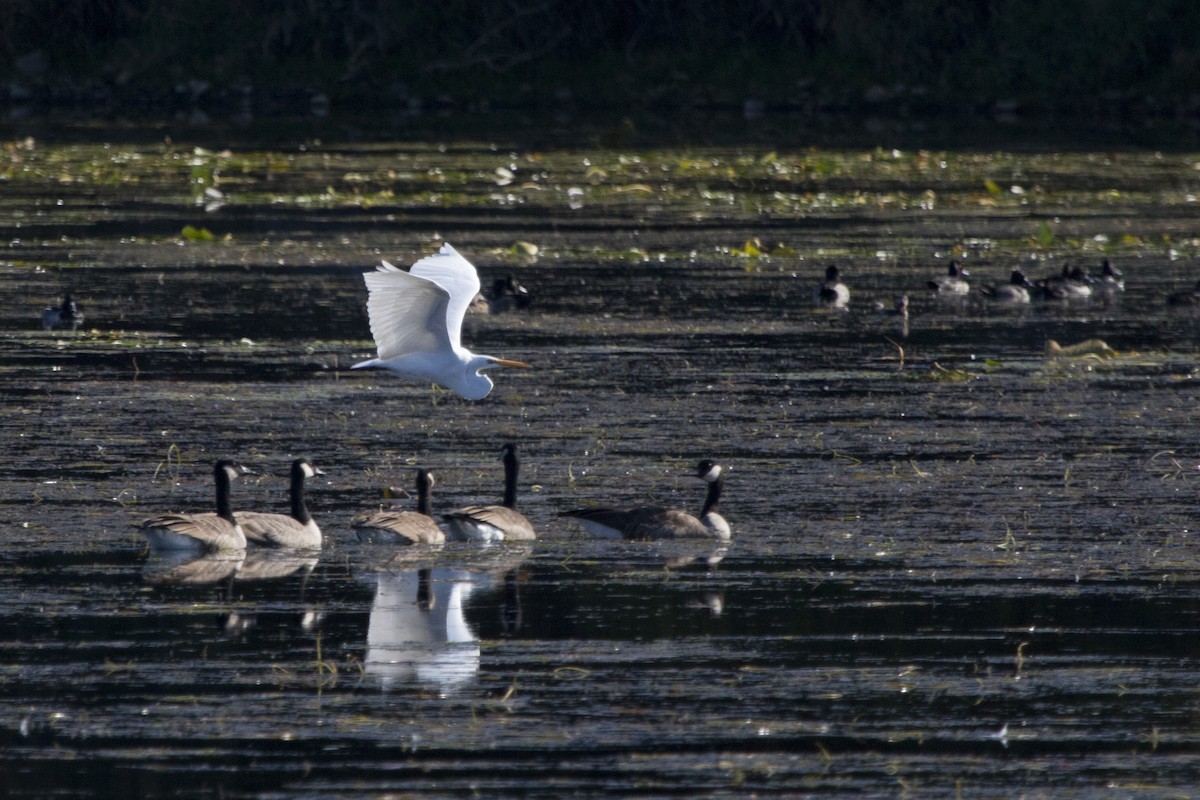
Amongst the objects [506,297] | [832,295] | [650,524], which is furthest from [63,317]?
[650,524]

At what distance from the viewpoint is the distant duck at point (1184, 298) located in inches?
805

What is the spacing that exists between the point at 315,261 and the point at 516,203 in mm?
7512

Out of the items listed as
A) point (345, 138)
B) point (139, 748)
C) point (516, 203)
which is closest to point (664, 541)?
point (139, 748)

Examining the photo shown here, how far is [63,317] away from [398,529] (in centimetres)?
876

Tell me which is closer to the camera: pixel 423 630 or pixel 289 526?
pixel 423 630

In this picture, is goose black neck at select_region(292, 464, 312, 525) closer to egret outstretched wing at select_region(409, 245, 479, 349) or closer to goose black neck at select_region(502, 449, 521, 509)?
goose black neck at select_region(502, 449, 521, 509)

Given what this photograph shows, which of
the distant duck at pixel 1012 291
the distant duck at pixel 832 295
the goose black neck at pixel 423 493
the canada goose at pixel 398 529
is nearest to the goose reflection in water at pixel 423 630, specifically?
the canada goose at pixel 398 529

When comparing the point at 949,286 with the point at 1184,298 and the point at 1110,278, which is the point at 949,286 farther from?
the point at 1184,298

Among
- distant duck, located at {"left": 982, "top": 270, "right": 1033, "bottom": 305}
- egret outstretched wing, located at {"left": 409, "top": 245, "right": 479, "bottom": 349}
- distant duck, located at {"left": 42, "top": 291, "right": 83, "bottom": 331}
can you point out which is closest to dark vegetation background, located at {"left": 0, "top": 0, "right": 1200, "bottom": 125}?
distant duck, located at {"left": 982, "top": 270, "right": 1033, "bottom": 305}

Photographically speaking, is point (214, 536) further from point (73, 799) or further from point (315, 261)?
point (315, 261)

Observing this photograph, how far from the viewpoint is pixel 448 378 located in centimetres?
1268

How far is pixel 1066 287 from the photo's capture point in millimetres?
21297

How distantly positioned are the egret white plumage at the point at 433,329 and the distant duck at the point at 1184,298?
952 centimetres

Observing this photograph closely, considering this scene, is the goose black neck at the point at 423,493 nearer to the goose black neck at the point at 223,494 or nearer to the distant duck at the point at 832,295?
the goose black neck at the point at 223,494
